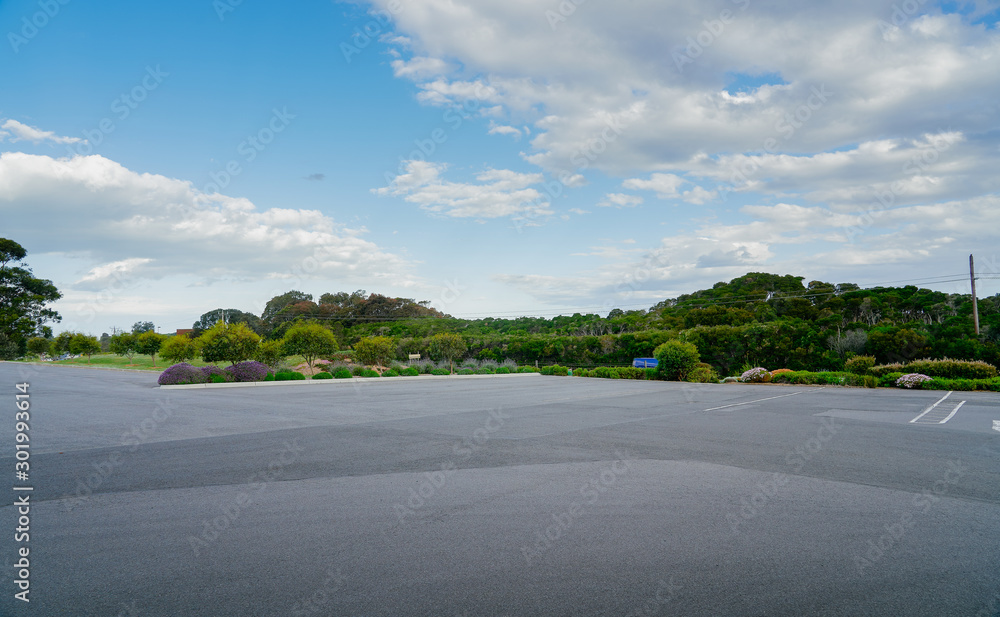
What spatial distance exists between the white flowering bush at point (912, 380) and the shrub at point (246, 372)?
23788mm

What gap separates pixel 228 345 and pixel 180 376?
360 centimetres

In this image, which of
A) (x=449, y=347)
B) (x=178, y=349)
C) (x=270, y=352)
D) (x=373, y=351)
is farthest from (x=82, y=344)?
(x=449, y=347)

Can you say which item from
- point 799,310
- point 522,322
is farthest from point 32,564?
point 522,322

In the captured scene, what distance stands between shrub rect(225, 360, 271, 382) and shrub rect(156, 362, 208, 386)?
1.03 m

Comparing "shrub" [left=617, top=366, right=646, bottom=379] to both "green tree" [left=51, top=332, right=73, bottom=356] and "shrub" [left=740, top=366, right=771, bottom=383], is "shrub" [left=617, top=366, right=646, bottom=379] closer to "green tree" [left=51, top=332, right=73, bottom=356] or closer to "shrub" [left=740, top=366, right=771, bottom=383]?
"shrub" [left=740, top=366, right=771, bottom=383]

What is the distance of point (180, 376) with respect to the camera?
19.9m

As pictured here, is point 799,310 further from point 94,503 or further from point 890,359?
point 94,503

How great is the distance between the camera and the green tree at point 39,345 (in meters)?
49.6

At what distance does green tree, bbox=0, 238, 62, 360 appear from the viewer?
149 feet

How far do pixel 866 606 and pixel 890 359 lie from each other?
28132 millimetres

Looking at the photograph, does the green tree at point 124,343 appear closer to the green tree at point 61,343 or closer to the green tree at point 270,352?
the green tree at point 61,343

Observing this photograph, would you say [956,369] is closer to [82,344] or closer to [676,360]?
[676,360]

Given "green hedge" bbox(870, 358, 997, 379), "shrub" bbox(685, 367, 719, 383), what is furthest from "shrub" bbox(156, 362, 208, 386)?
"green hedge" bbox(870, 358, 997, 379)

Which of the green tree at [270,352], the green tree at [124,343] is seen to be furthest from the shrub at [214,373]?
the green tree at [124,343]
